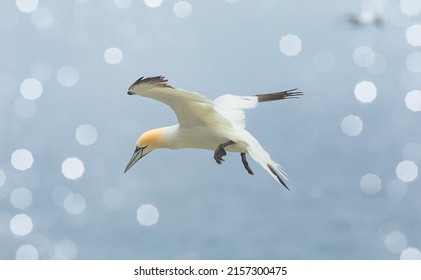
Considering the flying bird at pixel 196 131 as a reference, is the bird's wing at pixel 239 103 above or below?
above

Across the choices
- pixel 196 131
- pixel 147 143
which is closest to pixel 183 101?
pixel 196 131

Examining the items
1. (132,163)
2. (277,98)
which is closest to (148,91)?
(132,163)

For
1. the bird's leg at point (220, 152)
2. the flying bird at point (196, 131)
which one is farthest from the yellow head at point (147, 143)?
the bird's leg at point (220, 152)

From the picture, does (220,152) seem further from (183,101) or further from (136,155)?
(136,155)

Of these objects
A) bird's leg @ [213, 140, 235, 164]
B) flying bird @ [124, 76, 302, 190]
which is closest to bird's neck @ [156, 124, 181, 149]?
flying bird @ [124, 76, 302, 190]

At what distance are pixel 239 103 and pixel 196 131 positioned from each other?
9.9 inches

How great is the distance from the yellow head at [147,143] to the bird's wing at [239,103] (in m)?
0.20

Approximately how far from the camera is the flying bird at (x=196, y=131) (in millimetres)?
2287

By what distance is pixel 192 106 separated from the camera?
235 cm

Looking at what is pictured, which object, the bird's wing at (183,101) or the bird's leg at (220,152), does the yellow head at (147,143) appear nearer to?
the bird's wing at (183,101)

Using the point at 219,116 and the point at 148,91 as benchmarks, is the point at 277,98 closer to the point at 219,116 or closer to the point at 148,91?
the point at 219,116

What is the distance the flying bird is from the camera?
2.29 metres
